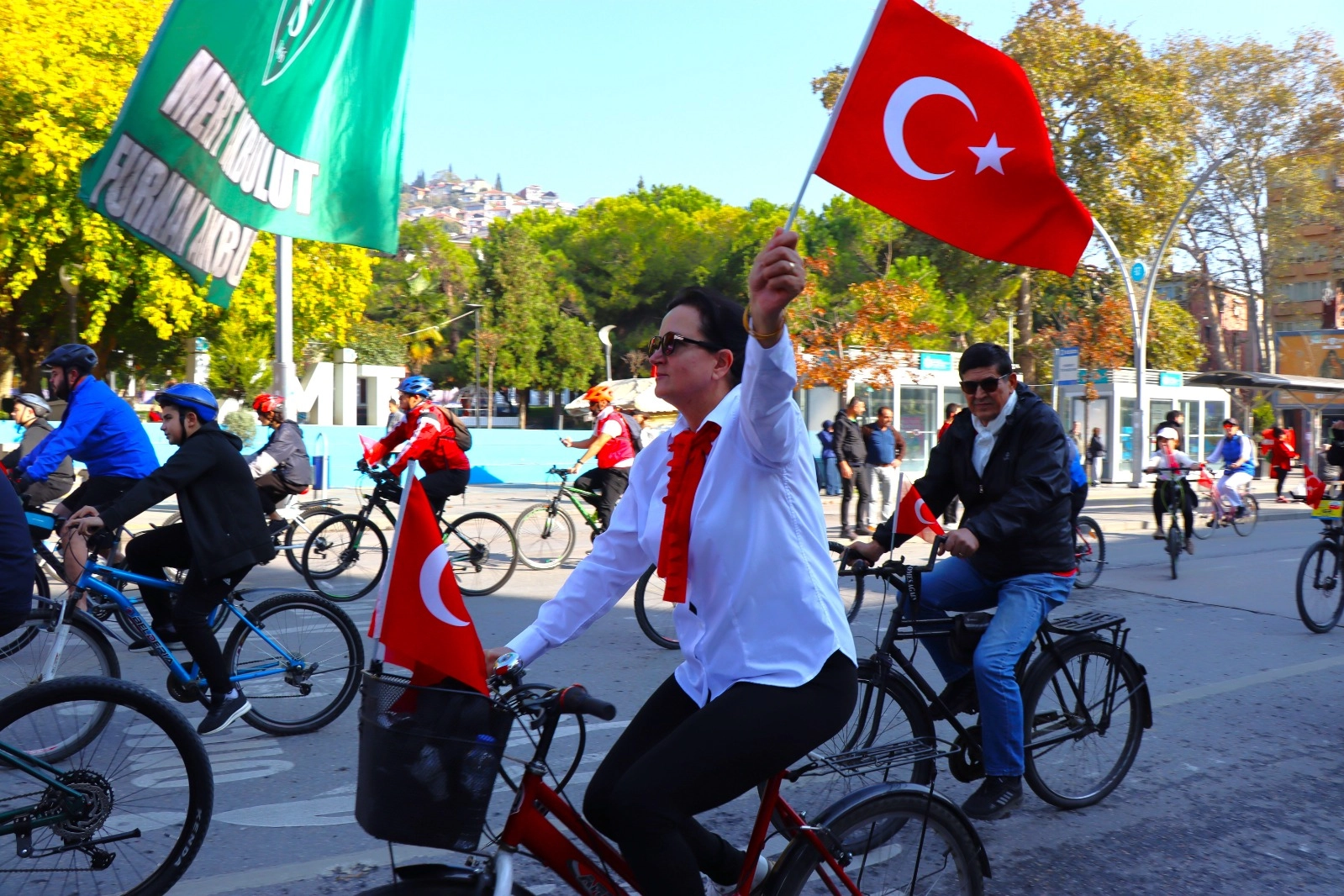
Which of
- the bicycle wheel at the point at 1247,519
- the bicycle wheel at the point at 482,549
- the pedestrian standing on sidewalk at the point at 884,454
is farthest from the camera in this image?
the bicycle wheel at the point at 1247,519

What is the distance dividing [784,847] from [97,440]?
5.75m

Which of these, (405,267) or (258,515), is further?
(405,267)

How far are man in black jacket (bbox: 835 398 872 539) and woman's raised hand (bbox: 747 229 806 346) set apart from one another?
13.3m

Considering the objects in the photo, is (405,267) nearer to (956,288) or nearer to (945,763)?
(956,288)

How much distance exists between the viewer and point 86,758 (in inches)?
130

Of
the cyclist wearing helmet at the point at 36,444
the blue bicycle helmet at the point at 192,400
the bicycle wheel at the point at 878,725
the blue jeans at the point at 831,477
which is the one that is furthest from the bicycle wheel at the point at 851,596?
the blue jeans at the point at 831,477

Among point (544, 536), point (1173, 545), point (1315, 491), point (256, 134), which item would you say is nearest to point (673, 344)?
point (1315, 491)

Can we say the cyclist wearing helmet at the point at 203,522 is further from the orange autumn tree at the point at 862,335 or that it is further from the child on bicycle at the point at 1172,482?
the orange autumn tree at the point at 862,335

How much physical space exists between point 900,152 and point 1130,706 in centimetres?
254

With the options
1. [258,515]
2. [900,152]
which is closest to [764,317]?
[900,152]

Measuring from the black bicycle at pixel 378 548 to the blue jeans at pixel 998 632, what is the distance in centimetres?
588

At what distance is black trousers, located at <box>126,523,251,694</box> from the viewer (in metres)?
5.04

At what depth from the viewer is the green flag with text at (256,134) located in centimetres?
873

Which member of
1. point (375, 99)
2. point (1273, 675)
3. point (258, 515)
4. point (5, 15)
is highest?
point (5, 15)
